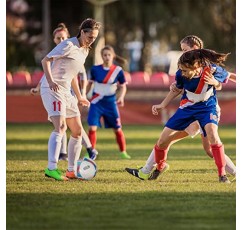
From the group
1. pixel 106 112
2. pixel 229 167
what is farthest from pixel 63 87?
pixel 106 112

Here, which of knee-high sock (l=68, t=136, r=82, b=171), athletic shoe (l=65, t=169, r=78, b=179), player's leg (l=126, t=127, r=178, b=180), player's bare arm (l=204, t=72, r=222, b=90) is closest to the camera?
player's bare arm (l=204, t=72, r=222, b=90)

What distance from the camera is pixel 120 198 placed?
8914 millimetres

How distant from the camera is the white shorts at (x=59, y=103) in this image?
403 inches

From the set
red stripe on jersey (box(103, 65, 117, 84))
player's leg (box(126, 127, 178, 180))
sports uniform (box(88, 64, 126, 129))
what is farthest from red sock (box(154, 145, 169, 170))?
red stripe on jersey (box(103, 65, 117, 84))

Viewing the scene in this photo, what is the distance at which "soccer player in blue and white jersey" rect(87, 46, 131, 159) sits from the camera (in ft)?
46.2

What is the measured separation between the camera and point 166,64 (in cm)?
4791

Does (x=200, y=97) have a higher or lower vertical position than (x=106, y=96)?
higher

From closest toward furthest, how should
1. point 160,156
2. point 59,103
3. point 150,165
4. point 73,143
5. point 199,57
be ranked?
point 199,57 → point 59,103 → point 160,156 → point 150,165 → point 73,143

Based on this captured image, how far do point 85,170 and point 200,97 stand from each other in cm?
167

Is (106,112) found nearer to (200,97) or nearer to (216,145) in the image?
(200,97)

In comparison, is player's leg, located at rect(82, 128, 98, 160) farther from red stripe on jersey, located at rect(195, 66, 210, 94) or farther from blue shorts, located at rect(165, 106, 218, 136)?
red stripe on jersey, located at rect(195, 66, 210, 94)

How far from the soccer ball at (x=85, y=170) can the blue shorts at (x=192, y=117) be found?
43.2 inches

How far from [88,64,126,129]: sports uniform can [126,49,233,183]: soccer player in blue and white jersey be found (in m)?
3.99

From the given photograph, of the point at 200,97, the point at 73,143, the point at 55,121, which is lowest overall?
the point at 73,143
